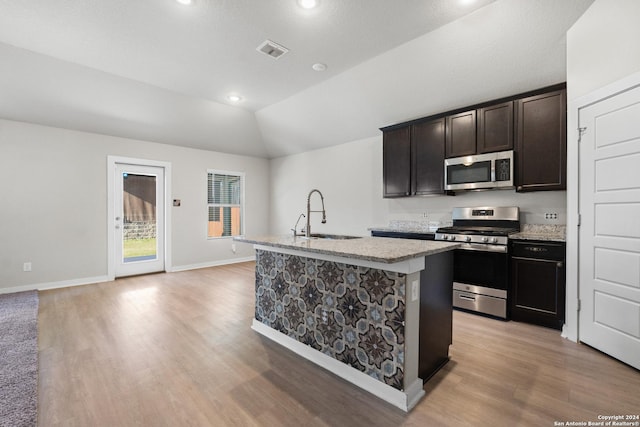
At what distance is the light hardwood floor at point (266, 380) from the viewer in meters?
1.65

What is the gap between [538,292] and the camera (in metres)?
2.88

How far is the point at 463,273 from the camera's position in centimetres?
336

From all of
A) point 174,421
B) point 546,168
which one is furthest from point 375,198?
point 174,421

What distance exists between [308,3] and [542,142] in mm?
2669

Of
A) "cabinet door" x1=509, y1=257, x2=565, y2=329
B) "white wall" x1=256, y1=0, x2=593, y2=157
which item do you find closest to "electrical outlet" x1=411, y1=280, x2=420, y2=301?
"cabinet door" x1=509, y1=257, x2=565, y2=329

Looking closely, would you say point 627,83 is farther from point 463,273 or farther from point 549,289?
point 463,273

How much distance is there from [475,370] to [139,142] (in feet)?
18.9

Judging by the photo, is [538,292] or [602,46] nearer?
[602,46]

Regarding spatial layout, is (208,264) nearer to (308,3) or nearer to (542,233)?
(308,3)

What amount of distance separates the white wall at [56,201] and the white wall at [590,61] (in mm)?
5816

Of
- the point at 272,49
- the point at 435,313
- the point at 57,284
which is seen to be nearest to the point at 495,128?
the point at 435,313

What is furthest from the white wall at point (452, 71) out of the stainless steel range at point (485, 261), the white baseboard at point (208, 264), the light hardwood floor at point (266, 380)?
the white baseboard at point (208, 264)

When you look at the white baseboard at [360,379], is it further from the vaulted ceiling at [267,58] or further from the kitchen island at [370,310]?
the vaulted ceiling at [267,58]

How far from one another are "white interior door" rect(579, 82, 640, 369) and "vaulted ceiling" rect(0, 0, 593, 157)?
2.97ft
